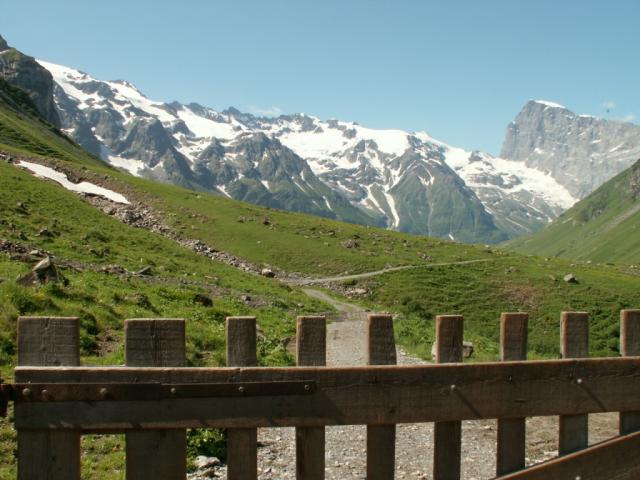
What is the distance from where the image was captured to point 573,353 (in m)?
5.33

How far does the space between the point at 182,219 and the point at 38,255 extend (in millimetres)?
39167

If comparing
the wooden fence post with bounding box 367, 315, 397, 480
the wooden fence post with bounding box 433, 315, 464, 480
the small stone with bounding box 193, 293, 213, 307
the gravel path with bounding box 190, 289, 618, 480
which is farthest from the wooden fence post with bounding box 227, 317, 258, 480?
the small stone with bounding box 193, 293, 213, 307

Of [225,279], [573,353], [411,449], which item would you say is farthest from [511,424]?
[225,279]

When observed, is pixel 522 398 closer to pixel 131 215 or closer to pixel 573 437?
pixel 573 437

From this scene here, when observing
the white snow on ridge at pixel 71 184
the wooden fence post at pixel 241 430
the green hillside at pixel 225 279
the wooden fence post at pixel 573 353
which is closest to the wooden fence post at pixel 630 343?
the wooden fence post at pixel 573 353

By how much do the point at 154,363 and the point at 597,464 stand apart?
4.27 metres

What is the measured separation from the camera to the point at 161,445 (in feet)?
14.9

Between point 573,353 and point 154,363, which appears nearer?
point 154,363

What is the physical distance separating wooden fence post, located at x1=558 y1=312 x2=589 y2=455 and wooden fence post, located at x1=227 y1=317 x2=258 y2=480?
296cm

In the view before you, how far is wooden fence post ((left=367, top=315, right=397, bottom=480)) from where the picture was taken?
15.9 ft

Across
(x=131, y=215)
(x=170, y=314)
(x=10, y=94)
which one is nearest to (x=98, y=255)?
(x=170, y=314)

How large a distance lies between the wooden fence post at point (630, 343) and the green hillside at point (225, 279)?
271 inches

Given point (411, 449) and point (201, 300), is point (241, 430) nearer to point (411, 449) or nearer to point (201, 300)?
point (411, 449)

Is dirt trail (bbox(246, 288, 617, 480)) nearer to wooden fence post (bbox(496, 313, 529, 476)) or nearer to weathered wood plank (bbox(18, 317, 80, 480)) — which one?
wooden fence post (bbox(496, 313, 529, 476))
